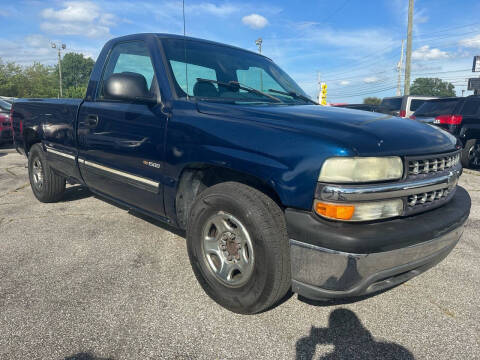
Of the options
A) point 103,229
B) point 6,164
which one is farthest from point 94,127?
point 6,164

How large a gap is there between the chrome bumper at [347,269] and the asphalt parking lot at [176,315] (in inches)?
15.1

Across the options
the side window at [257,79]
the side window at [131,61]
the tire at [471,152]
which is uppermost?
the side window at [131,61]

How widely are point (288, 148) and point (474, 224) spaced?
3.40 metres

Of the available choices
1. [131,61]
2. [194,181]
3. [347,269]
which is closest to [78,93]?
[131,61]

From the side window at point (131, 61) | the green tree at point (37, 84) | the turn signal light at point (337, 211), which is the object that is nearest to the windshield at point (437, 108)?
the side window at point (131, 61)

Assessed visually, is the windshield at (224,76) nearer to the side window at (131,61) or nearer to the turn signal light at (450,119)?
the side window at (131,61)

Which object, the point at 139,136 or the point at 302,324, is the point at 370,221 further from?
the point at 139,136

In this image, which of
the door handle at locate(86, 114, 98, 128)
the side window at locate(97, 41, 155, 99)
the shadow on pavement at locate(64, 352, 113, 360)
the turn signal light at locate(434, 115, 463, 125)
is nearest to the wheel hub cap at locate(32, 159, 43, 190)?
the door handle at locate(86, 114, 98, 128)

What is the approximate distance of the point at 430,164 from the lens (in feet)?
6.89

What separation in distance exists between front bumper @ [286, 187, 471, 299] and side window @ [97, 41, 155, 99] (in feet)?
5.75

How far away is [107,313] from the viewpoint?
228cm

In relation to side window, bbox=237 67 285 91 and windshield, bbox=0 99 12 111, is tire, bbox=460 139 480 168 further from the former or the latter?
windshield, bbox=0 99 12 111

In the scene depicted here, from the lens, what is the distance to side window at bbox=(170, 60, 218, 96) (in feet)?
9.09

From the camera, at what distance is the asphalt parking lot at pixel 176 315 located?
1.96 metres
